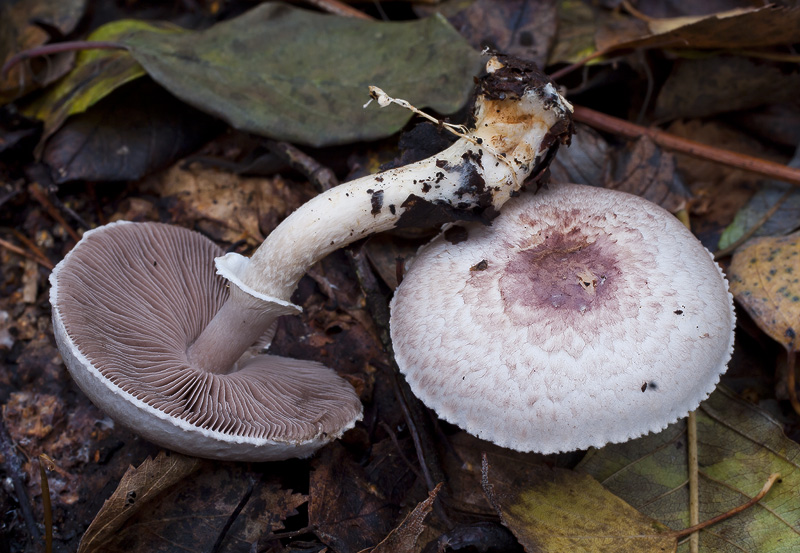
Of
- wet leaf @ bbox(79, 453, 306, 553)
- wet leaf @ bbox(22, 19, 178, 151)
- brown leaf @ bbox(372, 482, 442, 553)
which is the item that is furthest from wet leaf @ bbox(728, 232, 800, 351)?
wet leaf @ bbox(22, 19, 178, 151)

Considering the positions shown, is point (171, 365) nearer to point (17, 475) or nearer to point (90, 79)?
point (17, 475)

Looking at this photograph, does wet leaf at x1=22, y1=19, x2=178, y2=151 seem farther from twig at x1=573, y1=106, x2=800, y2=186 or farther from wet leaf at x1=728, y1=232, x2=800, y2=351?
wet leaf at x1=728, y1=232, x2=800, y2=351

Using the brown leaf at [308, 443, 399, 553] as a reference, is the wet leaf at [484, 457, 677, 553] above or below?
above

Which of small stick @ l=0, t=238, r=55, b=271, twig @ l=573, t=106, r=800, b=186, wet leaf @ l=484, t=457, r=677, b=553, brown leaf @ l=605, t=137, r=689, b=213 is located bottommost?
wet leaf @ l=484, t=457, r=677, b=553

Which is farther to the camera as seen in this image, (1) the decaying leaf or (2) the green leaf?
(1) the decaying leaf

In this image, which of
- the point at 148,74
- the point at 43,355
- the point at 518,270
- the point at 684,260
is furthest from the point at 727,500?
the point at 148,74

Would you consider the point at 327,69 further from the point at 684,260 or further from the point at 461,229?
the point at 684,260

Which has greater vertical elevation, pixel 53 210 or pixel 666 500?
pixel 53 210
